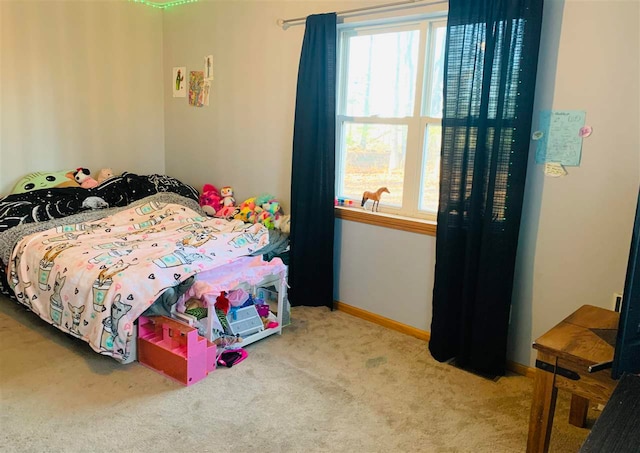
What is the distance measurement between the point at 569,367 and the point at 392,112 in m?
1.91

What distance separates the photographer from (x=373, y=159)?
3262 mm

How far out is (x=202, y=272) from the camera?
9.07 feet

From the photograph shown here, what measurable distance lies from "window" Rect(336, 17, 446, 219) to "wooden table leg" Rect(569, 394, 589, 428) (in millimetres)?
1272

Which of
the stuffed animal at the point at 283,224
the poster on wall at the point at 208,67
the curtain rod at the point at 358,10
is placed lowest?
the stuffed animal at the point at 283,224

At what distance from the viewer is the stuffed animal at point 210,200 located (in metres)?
3.98

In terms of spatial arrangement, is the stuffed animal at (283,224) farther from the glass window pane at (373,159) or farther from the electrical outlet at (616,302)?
the electrical outlet at (616,302)

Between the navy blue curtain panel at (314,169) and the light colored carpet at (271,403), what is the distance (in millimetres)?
590

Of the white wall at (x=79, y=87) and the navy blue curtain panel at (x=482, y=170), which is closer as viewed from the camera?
the navy blue curtain panel at (x=482, y=170)

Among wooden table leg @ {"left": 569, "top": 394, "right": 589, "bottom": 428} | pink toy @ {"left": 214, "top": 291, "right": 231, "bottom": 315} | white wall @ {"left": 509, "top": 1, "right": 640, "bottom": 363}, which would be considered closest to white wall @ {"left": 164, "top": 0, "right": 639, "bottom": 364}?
white wall @ {"left": 509, "top": 1, "right": 640, "bottom": 363}

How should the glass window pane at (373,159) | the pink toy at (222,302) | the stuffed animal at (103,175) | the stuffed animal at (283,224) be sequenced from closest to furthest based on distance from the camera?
the pink toy at (222,302)
the glass window pane at (373,159)
the stuffed animal at (283,224)
the stuffed animal at (103,175)

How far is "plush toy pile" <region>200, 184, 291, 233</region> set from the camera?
3600 mm

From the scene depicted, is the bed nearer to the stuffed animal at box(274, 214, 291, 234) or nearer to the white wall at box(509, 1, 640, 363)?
the stuffed animal at box(274, 214, 291, 234)

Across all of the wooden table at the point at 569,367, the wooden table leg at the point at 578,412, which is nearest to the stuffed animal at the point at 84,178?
the wooden table at the point at 569,367

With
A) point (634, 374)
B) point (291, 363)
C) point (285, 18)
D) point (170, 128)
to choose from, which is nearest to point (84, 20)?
point (170, 128)
